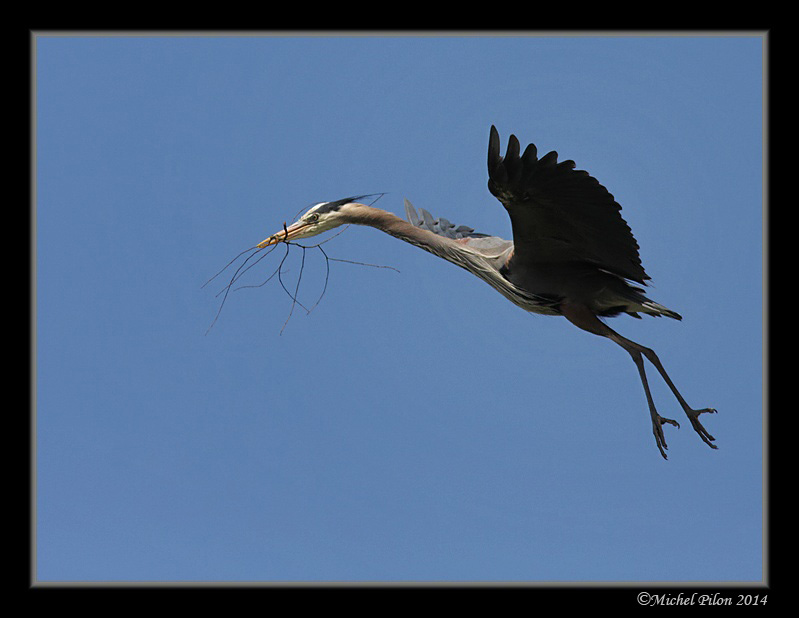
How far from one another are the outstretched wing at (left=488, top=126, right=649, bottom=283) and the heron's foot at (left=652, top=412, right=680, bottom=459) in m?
1.01

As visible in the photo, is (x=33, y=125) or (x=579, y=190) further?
(x=33, y=125)

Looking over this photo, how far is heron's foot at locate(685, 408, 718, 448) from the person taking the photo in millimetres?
7473

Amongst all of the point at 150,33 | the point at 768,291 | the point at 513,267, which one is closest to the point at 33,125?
the point at 150,33

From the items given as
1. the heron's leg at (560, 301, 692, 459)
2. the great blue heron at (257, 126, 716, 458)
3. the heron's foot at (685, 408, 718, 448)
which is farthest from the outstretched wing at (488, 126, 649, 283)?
the heron's foot at (685, 408, 718, 448)

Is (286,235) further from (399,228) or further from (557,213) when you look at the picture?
(557,213)

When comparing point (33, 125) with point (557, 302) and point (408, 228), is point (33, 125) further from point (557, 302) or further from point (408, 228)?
point (557, 302)

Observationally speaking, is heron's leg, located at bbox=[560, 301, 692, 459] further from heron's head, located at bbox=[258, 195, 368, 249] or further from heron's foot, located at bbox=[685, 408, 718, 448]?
heron's head, located at bbox=[258, 195, 368, 249]

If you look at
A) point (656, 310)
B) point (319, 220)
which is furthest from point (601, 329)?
point (319, 220)

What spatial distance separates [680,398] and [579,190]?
1.76m

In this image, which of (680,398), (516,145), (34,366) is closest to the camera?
(516,145)

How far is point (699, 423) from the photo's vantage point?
753 centimetres

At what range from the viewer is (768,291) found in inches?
329

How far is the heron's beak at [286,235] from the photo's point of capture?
8.20 meters

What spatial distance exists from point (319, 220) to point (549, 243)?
182 cm
